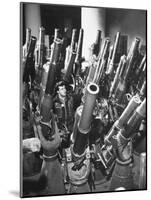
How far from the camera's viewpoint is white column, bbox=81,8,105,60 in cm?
278

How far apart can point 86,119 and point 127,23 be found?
74 centimetres

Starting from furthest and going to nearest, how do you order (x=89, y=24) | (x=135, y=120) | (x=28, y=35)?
(x=135, y=120) < (x=89, y=24) < (x=28, y=35)

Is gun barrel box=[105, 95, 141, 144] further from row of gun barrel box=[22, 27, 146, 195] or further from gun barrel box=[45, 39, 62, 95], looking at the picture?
gun barrel box=[45, 39, 62, 95]

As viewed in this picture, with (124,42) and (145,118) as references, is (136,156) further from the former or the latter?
(124,42)

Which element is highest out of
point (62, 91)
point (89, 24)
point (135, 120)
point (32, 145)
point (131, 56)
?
point (89, 24)

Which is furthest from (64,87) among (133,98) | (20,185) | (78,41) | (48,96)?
(20,185)

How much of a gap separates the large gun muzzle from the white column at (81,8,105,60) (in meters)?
0.23

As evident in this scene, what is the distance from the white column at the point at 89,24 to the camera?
278 centimetres

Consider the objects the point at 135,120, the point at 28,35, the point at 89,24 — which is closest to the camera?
the point at 28,35

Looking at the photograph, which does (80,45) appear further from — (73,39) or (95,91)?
(95,91)

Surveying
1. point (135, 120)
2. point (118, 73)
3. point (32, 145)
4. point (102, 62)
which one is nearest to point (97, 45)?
point (102, 62)

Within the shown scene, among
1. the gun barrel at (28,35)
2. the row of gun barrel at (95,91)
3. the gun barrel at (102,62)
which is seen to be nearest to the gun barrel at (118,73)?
the row of gun barrel at (95,91)

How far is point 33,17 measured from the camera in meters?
2.69

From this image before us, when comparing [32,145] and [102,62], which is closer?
[32,145]
